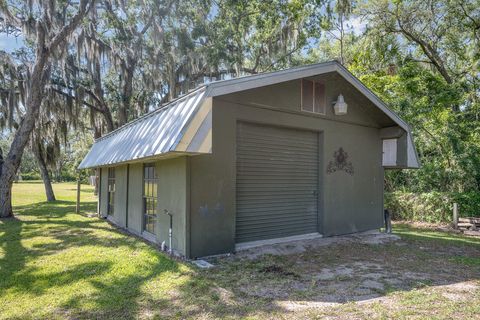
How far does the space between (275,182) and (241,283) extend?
105 inches

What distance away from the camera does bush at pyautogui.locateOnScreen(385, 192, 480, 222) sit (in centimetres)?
985

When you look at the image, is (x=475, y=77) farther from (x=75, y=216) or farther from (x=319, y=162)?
(x=75, y=216)

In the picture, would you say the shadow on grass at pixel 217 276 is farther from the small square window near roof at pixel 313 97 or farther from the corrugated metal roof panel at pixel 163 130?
the small square window near roof at pixel 313 97

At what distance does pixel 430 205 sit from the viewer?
35.3 feet

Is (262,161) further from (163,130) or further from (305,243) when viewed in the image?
(163,130)

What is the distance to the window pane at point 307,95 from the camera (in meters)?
6.70

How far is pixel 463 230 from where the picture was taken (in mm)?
9242

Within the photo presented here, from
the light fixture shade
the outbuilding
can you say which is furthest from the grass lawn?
the light fixture shade

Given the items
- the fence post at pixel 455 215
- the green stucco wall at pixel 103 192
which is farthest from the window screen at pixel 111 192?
the fence post at pixel 455 215

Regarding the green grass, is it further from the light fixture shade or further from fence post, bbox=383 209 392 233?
fence post, bbox=383 209 392 233

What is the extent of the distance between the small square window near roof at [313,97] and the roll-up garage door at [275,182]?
0.53 meters

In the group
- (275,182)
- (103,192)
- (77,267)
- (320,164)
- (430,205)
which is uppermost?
(320,164)

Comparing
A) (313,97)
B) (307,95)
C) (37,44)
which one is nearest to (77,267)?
(307,95)

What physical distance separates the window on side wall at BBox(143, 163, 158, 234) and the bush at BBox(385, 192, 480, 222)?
350 inches
